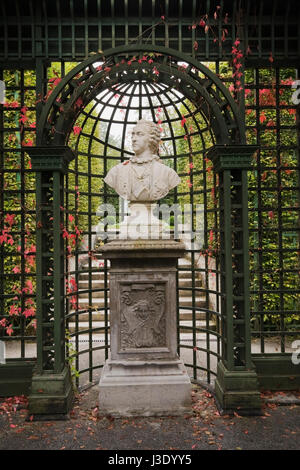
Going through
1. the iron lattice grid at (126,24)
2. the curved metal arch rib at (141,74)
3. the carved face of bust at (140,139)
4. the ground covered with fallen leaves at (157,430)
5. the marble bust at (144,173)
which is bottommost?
the ground covered with fallen leaves at (157,430)

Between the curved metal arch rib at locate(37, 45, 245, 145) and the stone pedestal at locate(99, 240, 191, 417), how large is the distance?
4.65ft

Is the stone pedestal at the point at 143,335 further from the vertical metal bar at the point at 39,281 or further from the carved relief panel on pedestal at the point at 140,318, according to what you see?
the vertical metal bar at the point at 39,281

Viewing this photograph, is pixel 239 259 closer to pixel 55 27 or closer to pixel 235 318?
pixel 235 318

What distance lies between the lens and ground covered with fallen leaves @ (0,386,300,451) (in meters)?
2.98

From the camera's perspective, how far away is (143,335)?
3.71 metres

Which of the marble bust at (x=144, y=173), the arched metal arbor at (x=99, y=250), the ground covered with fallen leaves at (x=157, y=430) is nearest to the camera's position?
the ground covered with fallen leaves at (x=157, y=430)

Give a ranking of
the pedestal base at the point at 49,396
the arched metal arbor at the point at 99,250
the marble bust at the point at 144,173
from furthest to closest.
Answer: the marble bust at the point at 144,173 < the arched metal arbor at the point at 99,250 < the pedestal base at the point at 49,396

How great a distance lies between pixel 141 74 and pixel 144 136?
0.75m

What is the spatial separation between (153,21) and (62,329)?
12.1 feet

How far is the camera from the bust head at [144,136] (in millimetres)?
3838

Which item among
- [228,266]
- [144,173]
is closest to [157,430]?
[228,266]

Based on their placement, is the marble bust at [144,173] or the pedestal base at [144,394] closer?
the pedestal base at [144,394]

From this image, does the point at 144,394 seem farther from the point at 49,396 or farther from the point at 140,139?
the point at 140,139

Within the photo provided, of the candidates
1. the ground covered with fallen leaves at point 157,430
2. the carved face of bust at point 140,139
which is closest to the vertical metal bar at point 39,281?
the ground covered with fallen leaves at point 157,430
